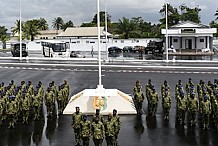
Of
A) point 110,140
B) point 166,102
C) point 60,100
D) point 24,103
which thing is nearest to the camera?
point 110,140

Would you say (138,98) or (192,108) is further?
Answer: (138,98)

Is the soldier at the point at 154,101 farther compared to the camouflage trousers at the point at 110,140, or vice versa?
the soldier at the point at 154,101

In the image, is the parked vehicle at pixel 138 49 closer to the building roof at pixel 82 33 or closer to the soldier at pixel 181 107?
the building roof at pixel 82 33

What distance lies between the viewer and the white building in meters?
52.3

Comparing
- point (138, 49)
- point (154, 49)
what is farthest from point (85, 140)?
point (138, 49)

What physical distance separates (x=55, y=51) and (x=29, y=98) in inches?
1309

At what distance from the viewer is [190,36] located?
53375 mm

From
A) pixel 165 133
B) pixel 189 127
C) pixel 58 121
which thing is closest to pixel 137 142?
pixel 165 133

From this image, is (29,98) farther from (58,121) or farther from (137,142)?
(137,142)

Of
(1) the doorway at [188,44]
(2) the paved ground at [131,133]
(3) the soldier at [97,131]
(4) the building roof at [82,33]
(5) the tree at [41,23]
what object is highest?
(5) the tree at [41,23]

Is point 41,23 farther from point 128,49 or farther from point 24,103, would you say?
point 24,103

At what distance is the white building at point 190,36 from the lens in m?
52.3

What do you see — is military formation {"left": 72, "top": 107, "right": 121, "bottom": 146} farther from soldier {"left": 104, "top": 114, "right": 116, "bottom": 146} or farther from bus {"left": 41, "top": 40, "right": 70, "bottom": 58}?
bus {"left": 41, "top": 40, "right": 70, "bottom": 58}

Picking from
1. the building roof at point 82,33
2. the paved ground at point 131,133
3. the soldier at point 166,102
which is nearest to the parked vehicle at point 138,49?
the building roof at point 82,33
